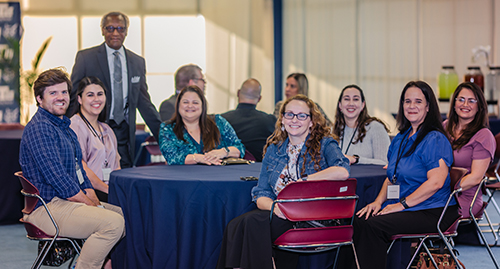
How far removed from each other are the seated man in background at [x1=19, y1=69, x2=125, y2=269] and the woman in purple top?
2199 millimetres

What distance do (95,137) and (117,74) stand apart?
2.98 ft

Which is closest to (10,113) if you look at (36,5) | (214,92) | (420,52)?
(36,5)

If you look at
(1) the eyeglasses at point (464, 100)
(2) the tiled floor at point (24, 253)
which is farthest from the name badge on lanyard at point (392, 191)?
(1) the eyeglasses at point (464, 100)

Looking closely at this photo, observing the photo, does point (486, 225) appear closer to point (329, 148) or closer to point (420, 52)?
point (329, 148)

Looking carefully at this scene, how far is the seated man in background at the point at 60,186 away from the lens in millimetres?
3000

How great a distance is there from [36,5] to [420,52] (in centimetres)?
671

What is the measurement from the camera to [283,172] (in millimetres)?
2998

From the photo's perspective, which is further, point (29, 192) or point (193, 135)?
point (193, 135)

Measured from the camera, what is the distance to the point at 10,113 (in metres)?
9.41

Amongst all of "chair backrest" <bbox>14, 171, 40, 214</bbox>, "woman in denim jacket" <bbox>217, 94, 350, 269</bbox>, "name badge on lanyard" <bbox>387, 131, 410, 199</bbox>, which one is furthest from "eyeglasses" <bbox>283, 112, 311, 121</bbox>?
"chair backrest" <bbox>14, 171, 40, 214</bbox>

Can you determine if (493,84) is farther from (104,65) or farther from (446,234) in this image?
(104,65)

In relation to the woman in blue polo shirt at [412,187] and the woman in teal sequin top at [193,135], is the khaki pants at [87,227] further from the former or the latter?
the woman in blue polo shirt at [412,187]

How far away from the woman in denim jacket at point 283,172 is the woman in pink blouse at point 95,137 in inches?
46.7

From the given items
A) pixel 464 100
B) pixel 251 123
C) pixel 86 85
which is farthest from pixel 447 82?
pixel 86 85
